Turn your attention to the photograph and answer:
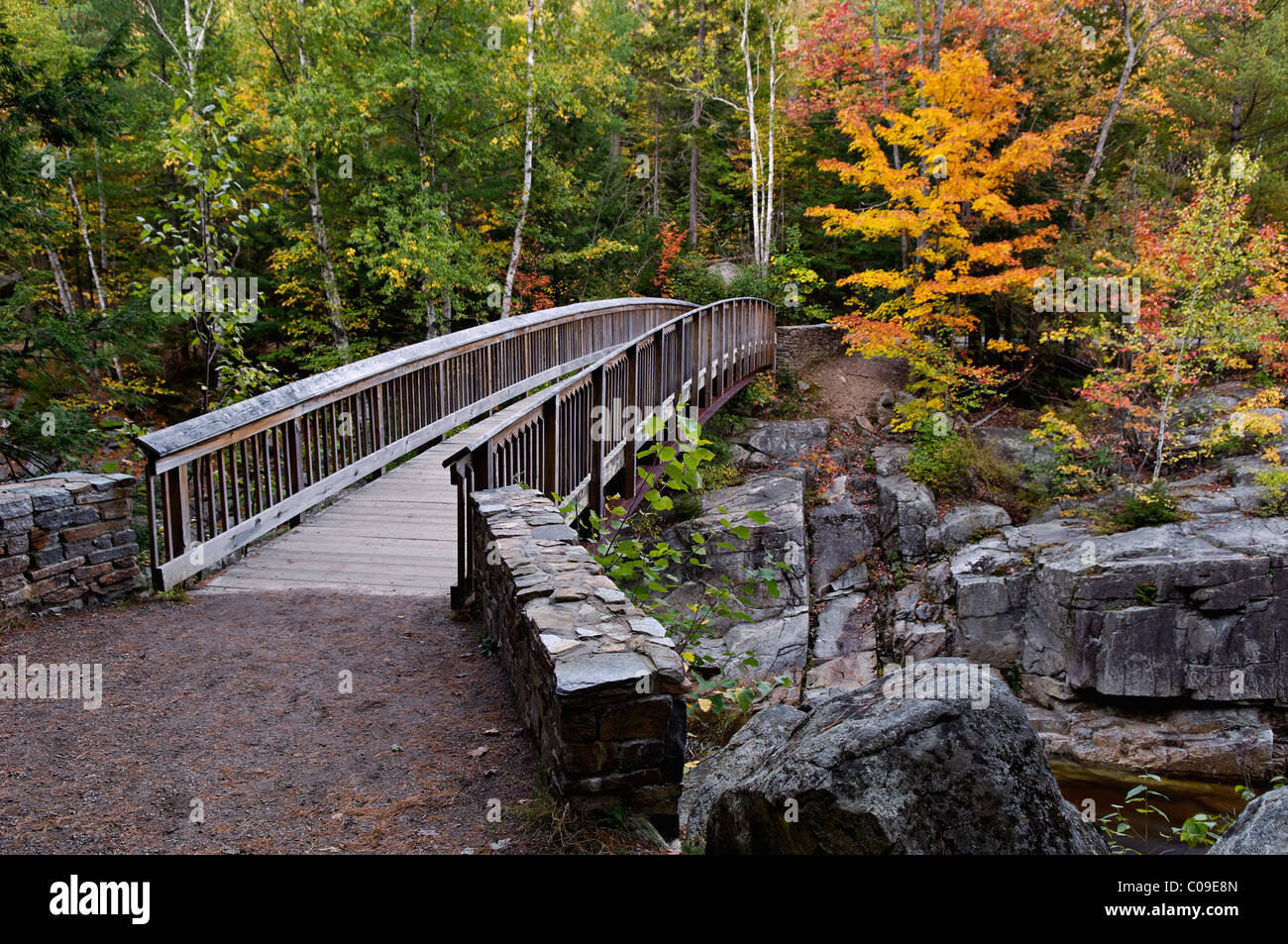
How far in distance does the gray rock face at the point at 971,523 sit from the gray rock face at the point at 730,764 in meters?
9.07

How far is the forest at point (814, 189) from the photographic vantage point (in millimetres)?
12867

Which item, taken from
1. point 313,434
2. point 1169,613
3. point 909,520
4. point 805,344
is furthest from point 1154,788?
point 805,344

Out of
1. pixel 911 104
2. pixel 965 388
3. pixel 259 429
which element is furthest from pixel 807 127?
pixel 259 429

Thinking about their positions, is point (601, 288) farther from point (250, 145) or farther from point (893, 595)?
point (893, 595)

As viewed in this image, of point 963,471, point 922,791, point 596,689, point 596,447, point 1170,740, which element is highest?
point 596,447

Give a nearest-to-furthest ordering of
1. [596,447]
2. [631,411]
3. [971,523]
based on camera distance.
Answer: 1. [596,447]
2. [631,411]
3. [971,523]

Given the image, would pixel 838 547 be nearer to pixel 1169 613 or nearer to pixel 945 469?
pixel 945 469

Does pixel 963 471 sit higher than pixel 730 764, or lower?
higher

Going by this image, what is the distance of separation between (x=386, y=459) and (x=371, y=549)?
1.68 metres

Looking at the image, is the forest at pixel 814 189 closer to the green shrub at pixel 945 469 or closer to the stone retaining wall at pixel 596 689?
the green shrub at pixel 945 469

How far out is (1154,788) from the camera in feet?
30.1

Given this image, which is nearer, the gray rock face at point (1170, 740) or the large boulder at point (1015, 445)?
the gray rock face at point (1170, 740)

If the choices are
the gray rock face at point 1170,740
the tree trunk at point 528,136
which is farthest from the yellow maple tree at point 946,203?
the gray rock face at point 1170,740

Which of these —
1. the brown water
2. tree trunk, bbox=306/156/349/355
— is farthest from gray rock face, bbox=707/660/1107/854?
tree trunk, bbox=306/156/349/355
